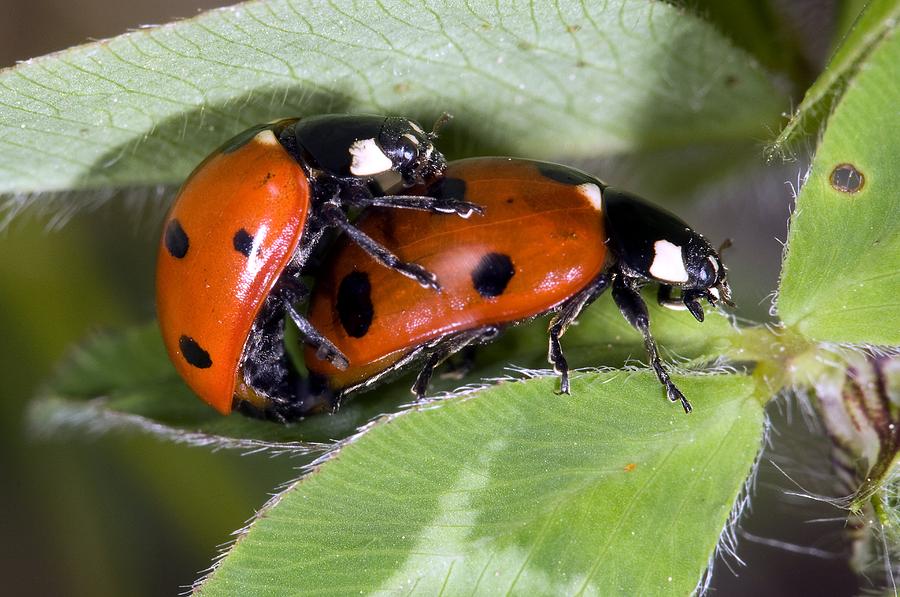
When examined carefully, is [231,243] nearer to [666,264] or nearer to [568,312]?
[568,312]

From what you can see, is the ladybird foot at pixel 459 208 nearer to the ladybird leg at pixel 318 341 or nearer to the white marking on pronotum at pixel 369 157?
the white marking on pronotum at pixel 369 157

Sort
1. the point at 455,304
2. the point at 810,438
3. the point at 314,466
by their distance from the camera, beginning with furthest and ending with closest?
the point at 810,438
the point at 455,304
the point at 314,466

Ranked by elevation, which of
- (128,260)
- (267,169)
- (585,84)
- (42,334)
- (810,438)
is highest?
(585,84)

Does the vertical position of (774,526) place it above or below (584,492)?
below

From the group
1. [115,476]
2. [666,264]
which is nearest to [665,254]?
[666,264]

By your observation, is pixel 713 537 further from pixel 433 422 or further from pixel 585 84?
pixel 585 84

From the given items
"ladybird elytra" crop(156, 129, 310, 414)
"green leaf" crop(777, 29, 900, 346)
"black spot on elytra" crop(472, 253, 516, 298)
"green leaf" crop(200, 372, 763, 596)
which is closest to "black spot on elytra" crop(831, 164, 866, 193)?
"green leaf" crop(777, 29, 900, 346)

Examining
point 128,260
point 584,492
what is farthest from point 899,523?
point 128,260

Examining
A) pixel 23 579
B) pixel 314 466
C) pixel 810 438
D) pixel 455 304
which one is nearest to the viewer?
pixel 314 466

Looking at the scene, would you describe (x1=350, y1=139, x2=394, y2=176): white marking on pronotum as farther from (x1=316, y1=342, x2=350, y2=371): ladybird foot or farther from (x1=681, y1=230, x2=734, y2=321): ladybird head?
(x1=681, y1=230, x2=734, y2=321): ladybird head
